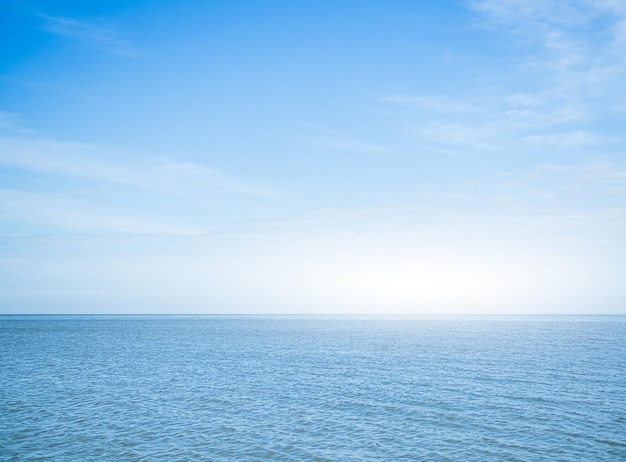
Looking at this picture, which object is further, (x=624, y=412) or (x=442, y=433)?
(x=624, y=412)

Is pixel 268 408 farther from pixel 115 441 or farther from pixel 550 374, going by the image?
pixel 550 374

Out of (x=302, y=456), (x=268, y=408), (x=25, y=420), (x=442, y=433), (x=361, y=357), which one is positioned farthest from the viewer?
(x=361, y=357)

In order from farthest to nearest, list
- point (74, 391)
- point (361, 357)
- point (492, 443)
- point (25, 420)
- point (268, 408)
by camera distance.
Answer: point (361, 357) < point (74, 391) < point (268, 408) < point (25, 420) < point (492, 443)

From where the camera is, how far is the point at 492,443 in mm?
27844

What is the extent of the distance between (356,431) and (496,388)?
20.9 m

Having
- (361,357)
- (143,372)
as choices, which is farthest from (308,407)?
(361,357)

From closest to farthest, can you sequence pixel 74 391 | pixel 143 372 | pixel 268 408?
pixel 268 408
pixel 74 391
pixel 143 372

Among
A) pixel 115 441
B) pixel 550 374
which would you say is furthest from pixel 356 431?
pixel 550 374

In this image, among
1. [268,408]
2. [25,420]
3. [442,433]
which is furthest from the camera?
[268,408]

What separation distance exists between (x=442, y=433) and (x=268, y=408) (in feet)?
48.0

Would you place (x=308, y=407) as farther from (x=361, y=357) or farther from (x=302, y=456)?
(x=361, y=357)

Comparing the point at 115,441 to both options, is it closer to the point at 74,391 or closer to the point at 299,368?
the point at 74,391

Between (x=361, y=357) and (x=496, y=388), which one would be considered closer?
(x=496, y=388)

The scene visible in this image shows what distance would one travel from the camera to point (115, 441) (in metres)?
28.6
